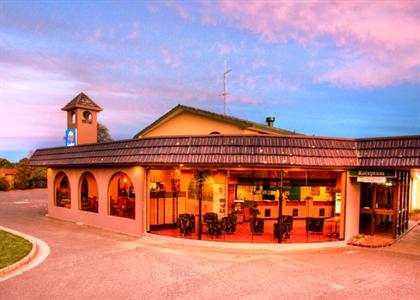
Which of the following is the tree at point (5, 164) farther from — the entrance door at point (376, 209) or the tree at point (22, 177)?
the entrance door at point (376, 209)

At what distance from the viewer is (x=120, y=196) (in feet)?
57.7

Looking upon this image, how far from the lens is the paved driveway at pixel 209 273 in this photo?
839 cm

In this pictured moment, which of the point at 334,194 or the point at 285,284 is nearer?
→ the point at 285,284

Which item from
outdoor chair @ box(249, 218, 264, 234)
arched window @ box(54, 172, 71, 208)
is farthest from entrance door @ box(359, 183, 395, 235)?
arched window @ box(54, 172, 71, 208)

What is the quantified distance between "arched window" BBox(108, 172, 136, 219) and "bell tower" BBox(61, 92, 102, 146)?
23.2 feet

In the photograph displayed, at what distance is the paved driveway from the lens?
27.5 feet

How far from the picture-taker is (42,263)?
11.0 meters

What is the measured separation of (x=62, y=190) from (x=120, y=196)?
617 cm

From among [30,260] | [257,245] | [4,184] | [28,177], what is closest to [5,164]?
[28,177]

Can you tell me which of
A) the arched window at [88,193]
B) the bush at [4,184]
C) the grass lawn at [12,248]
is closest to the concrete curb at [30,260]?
the grass lawn at [12,248]

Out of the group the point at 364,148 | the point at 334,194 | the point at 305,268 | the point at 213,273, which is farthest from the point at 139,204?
the point at 334,194

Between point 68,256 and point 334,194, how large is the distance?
15300mm

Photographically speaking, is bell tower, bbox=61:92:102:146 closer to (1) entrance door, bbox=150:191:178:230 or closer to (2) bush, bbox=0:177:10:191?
(1) entrance door, bbox=150:191:178:230

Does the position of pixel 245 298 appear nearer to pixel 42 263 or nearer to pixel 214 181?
pixel 42 263
